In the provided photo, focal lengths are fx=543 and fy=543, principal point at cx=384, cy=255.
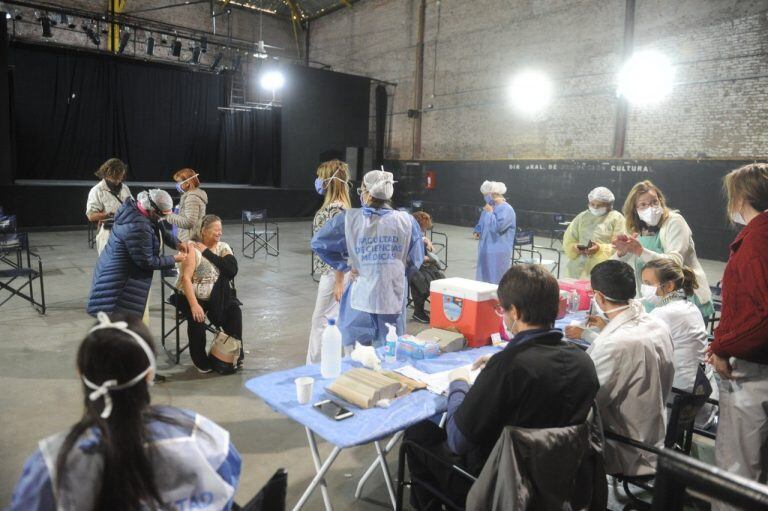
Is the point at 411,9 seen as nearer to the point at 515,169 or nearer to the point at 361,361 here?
the point at 515,169

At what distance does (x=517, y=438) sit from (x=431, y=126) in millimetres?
15231

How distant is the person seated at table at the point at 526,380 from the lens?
1643 millimetres

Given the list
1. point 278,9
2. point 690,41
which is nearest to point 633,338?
point 690,41

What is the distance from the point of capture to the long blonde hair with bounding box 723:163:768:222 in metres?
2.29

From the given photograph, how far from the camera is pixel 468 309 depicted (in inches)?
115

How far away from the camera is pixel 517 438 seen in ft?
A: 5.02

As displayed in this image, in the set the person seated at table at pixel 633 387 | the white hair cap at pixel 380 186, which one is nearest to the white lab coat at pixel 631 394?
the person seated at table at pixel 633 387

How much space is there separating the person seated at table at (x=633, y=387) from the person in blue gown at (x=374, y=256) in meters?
1.30

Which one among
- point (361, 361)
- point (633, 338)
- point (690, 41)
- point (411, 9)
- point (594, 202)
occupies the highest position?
point (411, 9)

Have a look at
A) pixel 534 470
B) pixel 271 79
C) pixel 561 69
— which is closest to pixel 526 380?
pixel 534 470

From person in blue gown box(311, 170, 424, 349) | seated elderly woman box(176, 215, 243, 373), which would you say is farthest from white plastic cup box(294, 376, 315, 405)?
seated elderly woman box(176, 215, 243, 373)

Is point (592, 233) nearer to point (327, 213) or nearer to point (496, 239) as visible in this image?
point (496, 239)

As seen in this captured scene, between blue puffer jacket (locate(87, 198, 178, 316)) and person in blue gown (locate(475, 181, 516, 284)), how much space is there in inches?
153

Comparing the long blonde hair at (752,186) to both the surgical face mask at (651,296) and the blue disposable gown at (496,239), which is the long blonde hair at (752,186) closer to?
the surgical face mask at (651,296)
